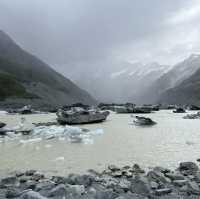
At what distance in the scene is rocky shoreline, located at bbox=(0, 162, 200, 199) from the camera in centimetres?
1182

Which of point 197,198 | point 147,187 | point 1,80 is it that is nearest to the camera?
point 197,198

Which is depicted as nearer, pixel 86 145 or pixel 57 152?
pixel 57 152

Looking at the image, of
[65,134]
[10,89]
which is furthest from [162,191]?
[10,89]

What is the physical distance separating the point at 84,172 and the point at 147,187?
6.19m

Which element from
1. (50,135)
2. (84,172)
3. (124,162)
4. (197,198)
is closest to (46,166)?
(84,172)

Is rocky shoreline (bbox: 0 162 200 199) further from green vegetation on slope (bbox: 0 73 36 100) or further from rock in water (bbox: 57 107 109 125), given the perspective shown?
green vegetation on slope (bbox: 0 73 36 100)

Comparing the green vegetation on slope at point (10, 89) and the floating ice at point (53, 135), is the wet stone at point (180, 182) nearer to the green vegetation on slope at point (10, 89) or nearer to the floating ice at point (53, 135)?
the floating ice at point (53, 135)

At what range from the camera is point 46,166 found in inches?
803

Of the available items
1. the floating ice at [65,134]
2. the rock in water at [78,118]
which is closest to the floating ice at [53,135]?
the floating ice at [65,134]

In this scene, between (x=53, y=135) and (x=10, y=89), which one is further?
(x=10, y=89)

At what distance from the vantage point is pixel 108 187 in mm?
13500

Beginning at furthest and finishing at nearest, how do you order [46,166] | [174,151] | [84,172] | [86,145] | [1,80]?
[1,80], [86,145], [174,151], [46,166], [84,172]

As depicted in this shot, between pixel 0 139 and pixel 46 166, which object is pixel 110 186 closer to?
pixel 46 166

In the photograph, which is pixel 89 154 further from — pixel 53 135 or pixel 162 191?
pixel 162 191
